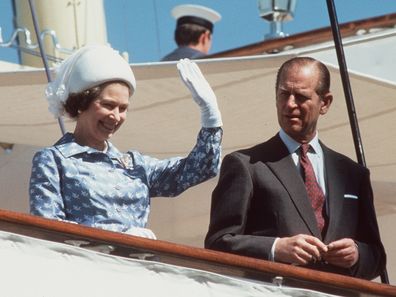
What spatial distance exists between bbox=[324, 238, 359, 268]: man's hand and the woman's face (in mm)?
612

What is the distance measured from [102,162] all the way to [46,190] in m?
0.18

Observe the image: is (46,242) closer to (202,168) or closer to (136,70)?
(202,168)

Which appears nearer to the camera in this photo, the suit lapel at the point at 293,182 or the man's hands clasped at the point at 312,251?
the man's hands clasped at the point at 312,251

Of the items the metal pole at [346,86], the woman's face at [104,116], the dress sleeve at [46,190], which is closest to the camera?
the dress sleeve at [46,190]

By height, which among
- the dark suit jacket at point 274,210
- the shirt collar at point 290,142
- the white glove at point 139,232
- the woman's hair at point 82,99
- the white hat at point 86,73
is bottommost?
the white glove at point 139,232

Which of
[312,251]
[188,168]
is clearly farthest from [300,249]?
[188,168]

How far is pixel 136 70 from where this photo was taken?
7.43 meters

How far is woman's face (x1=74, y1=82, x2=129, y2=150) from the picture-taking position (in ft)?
15.1

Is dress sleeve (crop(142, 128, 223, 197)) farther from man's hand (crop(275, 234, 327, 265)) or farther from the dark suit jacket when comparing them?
man's hand (crop(275, 234, 327, 265))

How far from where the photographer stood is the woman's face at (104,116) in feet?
15.1

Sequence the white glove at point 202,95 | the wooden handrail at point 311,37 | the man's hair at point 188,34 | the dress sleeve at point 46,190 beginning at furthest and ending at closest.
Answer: the man's hair at point 188,34 < the wooden handrail at point 311,37 < the white glove at point 202,95 < the dress sleeve at point 46,190

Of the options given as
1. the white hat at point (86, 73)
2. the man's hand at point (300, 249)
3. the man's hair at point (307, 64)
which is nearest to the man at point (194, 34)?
the man's hair at point (307, 64)

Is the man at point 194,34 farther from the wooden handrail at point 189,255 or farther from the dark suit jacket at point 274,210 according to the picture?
the wooden handrail at point 189,255

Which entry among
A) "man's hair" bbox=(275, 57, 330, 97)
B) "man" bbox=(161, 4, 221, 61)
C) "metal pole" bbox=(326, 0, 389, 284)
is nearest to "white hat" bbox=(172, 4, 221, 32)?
"man" bbox=(161, 4, 221, 61)
